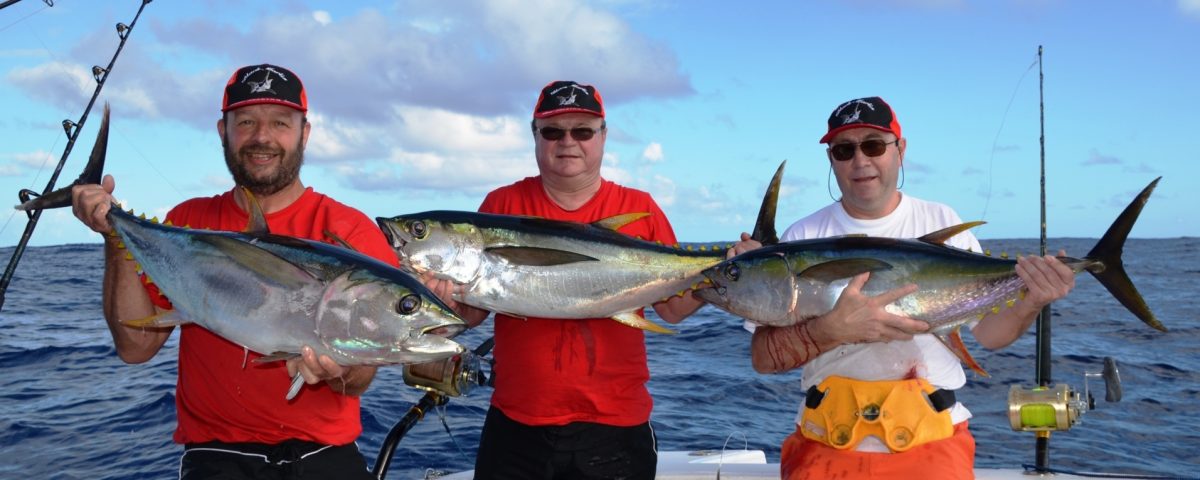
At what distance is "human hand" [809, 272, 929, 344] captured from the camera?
11.0ft

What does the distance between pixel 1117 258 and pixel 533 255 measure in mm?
2373

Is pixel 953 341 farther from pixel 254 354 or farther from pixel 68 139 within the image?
pixel 68 139

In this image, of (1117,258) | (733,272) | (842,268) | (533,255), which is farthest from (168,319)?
(1117,258)

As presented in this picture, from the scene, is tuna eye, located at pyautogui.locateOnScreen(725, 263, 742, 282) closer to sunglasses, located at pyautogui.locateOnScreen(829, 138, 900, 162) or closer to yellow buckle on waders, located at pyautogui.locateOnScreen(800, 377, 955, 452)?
yellow buckle on waders, located at pyautogui.locateOnScreen(800, 377, 955, 452)

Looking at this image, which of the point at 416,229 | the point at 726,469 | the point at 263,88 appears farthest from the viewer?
the point at 726,469

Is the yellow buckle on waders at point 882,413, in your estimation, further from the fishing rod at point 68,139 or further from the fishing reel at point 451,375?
the fishing rod at point 68,139

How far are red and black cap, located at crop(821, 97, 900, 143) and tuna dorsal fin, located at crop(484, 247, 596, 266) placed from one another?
53.1 inches

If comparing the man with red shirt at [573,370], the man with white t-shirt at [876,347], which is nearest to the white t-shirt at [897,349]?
the man with white t-shirt at [876,347]

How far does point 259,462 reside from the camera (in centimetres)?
338

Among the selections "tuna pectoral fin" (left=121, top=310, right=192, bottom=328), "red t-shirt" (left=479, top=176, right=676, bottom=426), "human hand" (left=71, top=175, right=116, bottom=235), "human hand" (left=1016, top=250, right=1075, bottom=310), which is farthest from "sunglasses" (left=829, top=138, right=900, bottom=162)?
"human hand" (left=71, top=175, right=116, bottom=235)

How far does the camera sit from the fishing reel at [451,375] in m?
4.36

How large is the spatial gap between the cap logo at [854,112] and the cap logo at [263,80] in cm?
246

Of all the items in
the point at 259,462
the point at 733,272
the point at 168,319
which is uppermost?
the point at 733,272

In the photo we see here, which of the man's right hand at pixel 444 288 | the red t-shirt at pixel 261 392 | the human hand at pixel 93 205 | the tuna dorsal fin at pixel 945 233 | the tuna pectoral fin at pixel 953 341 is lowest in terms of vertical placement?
the red t-shirt at pixel 261 392
